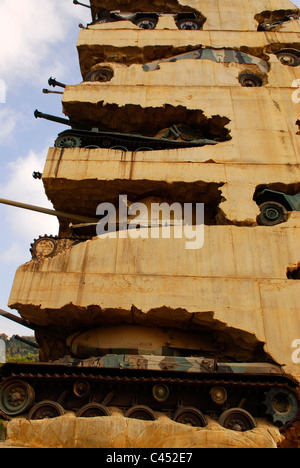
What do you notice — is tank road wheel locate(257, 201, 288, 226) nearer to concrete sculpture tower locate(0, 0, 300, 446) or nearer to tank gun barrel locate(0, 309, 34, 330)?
concrete sculpture tower locate(0, 0, 300, 446)

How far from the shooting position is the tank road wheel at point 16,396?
7.76 meters

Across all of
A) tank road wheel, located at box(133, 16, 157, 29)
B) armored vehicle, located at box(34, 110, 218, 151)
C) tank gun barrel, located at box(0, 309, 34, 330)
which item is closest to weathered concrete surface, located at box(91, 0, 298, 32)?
tank road wheel, located at box(133, 16, 157, 29)

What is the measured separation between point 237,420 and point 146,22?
17.9 meters

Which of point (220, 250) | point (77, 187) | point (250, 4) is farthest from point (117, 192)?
point (250, 4)

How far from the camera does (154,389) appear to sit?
798 cm

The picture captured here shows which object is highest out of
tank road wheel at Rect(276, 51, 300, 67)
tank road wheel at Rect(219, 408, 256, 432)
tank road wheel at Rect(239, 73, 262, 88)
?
tank road wheel at Rect(276, 51, 300, 67)

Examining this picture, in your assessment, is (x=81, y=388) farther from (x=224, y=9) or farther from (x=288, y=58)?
(x=224, y=9)

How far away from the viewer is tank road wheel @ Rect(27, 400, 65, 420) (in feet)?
25.4

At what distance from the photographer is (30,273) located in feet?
31.5

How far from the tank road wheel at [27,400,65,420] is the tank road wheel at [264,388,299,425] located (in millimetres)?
4089

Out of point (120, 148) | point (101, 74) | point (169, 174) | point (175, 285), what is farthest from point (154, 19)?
point (175, 285)

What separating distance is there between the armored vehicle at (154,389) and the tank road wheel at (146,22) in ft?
53.8
